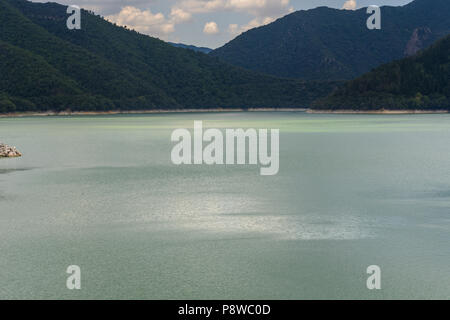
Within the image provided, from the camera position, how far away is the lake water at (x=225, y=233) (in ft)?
31.3

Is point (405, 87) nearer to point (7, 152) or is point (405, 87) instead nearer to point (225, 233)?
point (7, 152)

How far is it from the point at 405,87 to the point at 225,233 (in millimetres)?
142759

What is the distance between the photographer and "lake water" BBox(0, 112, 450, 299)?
9547 mm

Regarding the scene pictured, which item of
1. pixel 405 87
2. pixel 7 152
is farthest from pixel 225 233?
pixel 405 87

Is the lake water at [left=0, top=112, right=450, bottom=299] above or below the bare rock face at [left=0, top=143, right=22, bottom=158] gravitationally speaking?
below

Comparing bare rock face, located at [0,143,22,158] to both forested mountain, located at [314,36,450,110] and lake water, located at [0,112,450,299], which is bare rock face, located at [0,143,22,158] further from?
forested mountain, located at [314,36,450,110]

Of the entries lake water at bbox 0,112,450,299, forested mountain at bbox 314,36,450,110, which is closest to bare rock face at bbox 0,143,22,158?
lake water at bbox 0,112,450,299

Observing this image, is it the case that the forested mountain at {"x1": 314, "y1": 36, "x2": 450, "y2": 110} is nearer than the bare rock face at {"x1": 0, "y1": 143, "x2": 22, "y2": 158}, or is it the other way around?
the bare rock face at {"x1": 0, "y1": 143, "x2": 22, "y2": 158}

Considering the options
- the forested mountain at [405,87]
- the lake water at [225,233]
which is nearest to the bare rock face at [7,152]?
the lake water at [225,233]

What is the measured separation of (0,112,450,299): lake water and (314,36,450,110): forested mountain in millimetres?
122420

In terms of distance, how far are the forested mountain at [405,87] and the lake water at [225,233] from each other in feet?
402

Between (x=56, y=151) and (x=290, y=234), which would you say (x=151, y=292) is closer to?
(x=290, y=234)

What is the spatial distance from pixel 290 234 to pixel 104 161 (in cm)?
1874

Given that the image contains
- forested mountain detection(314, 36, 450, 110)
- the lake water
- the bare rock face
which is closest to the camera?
the lake water
